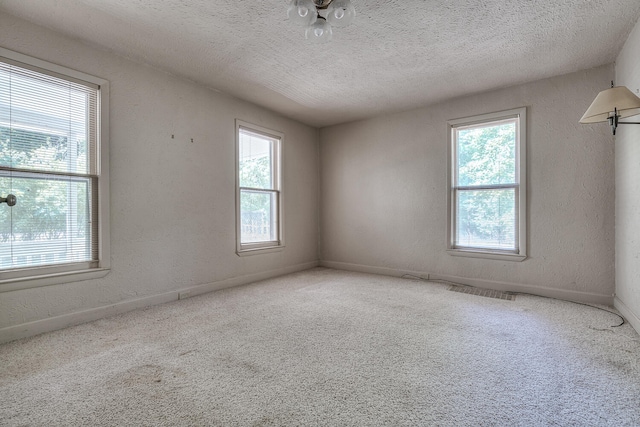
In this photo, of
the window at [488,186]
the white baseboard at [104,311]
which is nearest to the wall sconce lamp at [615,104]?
the window at [488,186]

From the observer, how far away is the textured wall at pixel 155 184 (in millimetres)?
2672

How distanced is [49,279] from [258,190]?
2558 millimetres

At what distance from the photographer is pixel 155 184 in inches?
132

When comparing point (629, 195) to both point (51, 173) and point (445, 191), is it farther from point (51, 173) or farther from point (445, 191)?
point (51, 173)

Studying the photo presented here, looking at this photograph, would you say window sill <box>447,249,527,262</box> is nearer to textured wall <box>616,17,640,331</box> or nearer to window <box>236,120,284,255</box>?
textured wall <box>616,17,640,331</box>

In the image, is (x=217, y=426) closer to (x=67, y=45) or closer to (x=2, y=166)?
(x=2, y=166)

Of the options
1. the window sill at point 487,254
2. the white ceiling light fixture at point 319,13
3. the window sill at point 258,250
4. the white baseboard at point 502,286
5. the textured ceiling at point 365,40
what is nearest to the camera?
the white ceiling light fixture at point 319,13

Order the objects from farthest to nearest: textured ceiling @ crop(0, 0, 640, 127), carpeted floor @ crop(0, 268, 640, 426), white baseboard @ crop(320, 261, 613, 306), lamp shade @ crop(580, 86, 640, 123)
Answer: white baseboard @ crop(320, 261, 613, 306) < textured ceiling @ crop(0, 0, 640, 127) < lamp shade @ crop(580, 86, 640, 123) < carpeted floor @ crop(0, 268, 640, 426)

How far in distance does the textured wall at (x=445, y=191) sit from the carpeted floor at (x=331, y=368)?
640 millimetres

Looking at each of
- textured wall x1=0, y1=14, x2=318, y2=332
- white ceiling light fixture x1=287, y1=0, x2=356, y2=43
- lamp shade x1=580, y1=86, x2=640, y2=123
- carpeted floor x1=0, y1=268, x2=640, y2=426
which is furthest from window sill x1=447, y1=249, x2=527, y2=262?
white ceiling light fixture x1=287, y1=0, x2=356, y2=43

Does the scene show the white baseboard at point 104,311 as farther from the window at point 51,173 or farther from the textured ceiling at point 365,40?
the textured ceiling at point 365,40

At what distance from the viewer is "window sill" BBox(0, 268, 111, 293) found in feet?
8.01

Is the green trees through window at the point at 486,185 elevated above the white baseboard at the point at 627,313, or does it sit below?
above

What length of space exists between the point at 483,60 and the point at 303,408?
3516mm
